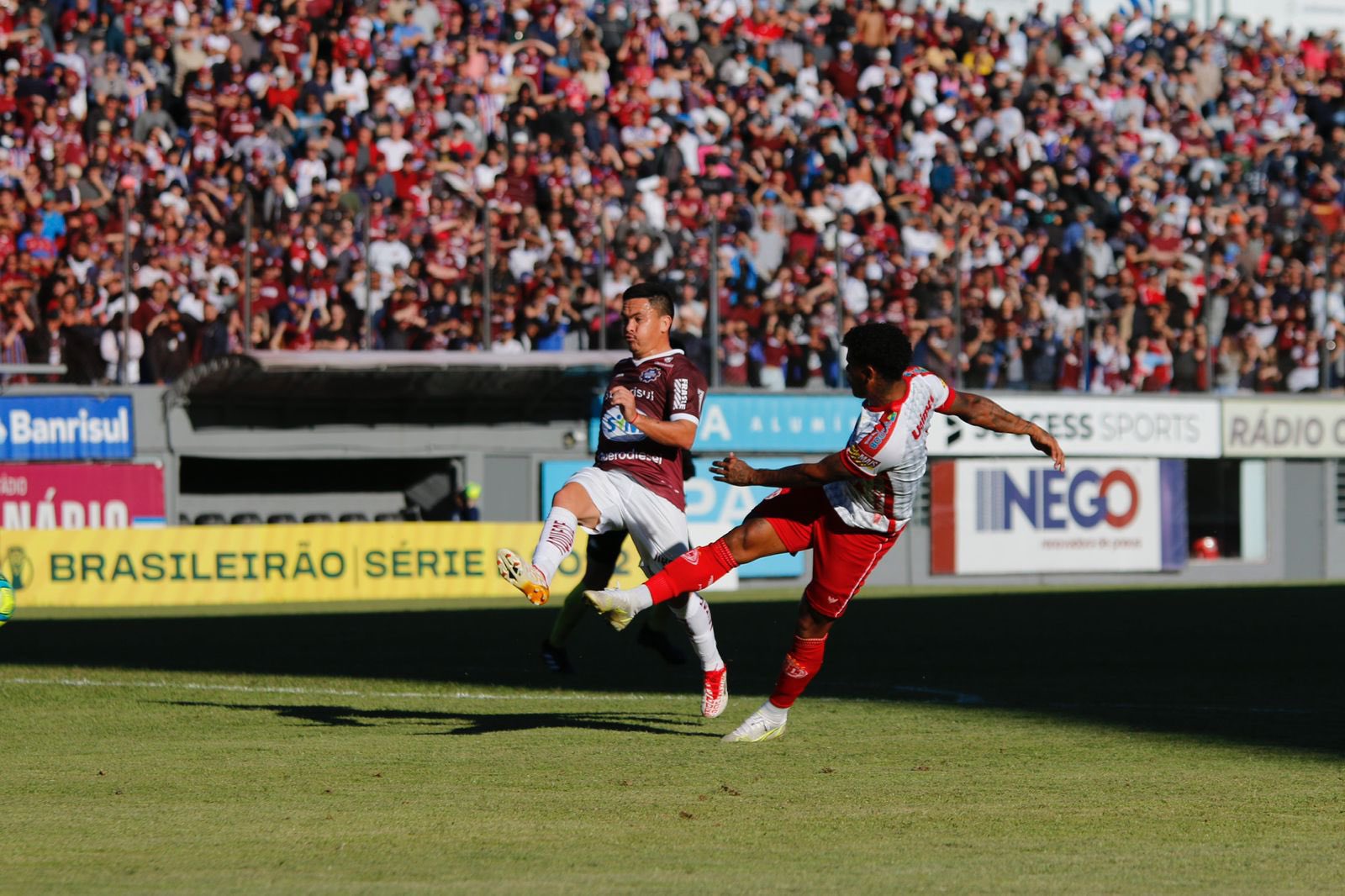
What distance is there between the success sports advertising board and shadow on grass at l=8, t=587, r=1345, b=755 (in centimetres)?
837

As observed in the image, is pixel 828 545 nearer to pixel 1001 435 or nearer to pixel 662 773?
pixel 662 773

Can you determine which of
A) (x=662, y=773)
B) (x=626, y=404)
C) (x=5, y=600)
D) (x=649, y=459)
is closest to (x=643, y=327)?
(x=649, y=459)

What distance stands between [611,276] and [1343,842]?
2037 cm

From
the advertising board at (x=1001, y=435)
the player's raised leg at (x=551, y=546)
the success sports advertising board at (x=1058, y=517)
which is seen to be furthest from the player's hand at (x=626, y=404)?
the success sports advertising board at (x=1058, y=517)

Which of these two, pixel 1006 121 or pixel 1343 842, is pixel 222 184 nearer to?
pixel 1006 121

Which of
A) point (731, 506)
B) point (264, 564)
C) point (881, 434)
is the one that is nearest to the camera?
point (881, 434)

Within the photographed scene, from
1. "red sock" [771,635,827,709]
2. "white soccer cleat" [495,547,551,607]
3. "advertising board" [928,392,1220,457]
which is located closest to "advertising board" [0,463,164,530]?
"advertising board" [928,392,1220,457]

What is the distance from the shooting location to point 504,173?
26.5 m

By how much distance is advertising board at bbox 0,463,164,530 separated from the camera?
25.0 meters

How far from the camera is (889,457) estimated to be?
8430 mm

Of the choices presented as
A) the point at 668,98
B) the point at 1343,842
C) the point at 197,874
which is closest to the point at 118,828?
the point at 197,874

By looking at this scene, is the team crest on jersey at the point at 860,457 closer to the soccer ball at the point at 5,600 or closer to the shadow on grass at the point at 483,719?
the shadow on grass at the point at 483,719

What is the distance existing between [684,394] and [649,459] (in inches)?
19.6

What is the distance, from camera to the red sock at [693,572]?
860 centimetres
